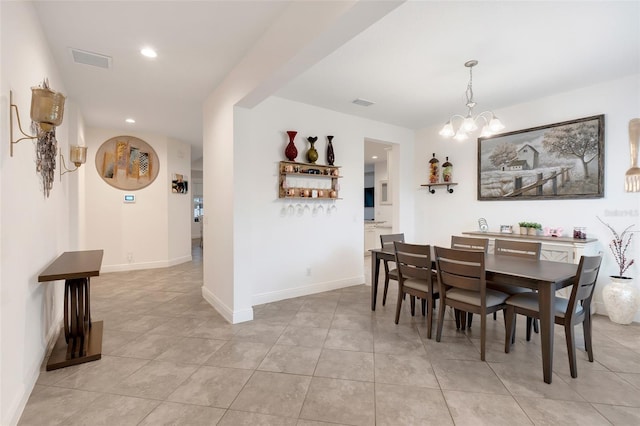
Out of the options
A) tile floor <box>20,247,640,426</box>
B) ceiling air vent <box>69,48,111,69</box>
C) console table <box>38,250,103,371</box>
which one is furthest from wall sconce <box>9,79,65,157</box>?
tile floor <box>20,247,640,426</box>

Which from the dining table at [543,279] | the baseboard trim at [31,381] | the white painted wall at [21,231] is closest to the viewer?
the white painted wall at [21,231]

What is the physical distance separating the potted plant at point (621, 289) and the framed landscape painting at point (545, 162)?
548mm

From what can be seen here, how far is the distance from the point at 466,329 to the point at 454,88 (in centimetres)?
268

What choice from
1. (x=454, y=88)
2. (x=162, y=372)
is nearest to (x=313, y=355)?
(x=162, y=372)

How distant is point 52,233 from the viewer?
9.02 feet

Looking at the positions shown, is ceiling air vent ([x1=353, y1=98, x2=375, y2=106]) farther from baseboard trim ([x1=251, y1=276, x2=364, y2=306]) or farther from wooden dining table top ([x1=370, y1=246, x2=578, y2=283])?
baseboard trim ([x1=251, y1=276, x2=364, y2=306])

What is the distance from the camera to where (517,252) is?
10.0 ft

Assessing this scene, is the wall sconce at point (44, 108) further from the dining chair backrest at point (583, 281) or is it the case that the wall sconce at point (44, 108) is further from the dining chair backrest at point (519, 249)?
the dining chair backrest at point (519, 249)

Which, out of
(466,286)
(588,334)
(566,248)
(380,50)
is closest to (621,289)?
(566,248)

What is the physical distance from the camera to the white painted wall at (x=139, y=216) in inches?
210

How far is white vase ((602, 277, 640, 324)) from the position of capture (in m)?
3.08

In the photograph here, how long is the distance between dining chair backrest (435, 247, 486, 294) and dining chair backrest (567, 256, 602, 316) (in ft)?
1.78

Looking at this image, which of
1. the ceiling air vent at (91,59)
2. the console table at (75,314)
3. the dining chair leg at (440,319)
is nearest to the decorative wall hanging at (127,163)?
the ceiling air vent at (91,59)

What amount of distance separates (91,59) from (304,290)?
135 inches
